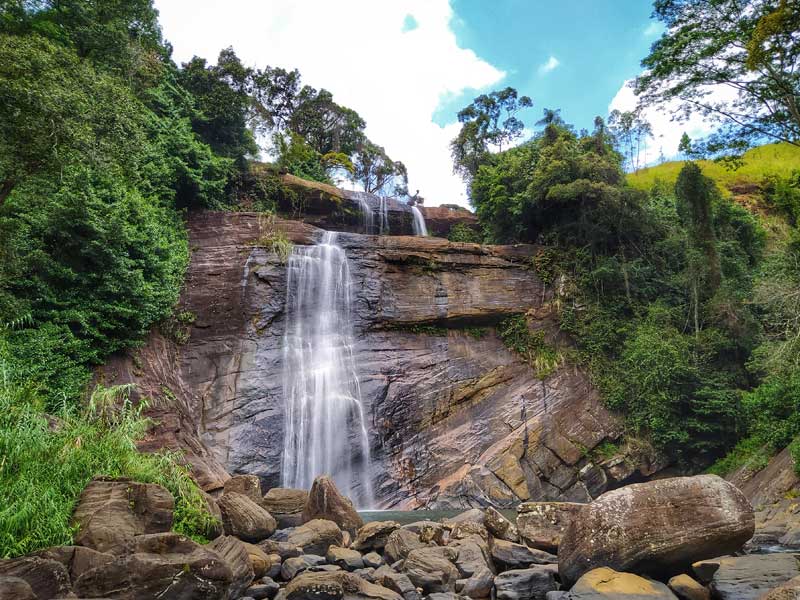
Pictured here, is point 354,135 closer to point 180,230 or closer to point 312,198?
point 312,198

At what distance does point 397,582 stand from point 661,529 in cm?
328

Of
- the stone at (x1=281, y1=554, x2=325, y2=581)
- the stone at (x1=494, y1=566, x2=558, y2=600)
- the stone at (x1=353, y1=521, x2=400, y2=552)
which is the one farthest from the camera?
the stone at (x1=353, y1=521, x2=400, y2=552)

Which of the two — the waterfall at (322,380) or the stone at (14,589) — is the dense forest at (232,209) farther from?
the waterfall at (322,380)

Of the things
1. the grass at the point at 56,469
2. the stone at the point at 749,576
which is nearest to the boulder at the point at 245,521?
the grass at the point at 56,469

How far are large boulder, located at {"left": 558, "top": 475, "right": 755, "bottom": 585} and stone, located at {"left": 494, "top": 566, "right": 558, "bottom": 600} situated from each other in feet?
0.73

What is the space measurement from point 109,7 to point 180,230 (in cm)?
879

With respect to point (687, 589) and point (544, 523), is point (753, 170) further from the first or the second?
point (687, 589)

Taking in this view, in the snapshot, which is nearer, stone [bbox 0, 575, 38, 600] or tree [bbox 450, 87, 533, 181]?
stone [bbox 0, 575, 38, 600]

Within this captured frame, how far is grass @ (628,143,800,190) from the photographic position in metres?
32.1

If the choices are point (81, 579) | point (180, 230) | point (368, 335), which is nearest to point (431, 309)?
point (368, 335)

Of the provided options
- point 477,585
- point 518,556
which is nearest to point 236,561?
point 477,585

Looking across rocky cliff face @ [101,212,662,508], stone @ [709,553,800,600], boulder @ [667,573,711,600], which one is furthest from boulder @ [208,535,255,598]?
rocky cliff face @ [101,212,662,508]

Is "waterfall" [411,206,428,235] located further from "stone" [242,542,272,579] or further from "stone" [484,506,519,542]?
"stone" [242,542,272,579]

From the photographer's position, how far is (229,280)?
1705 centimetres
